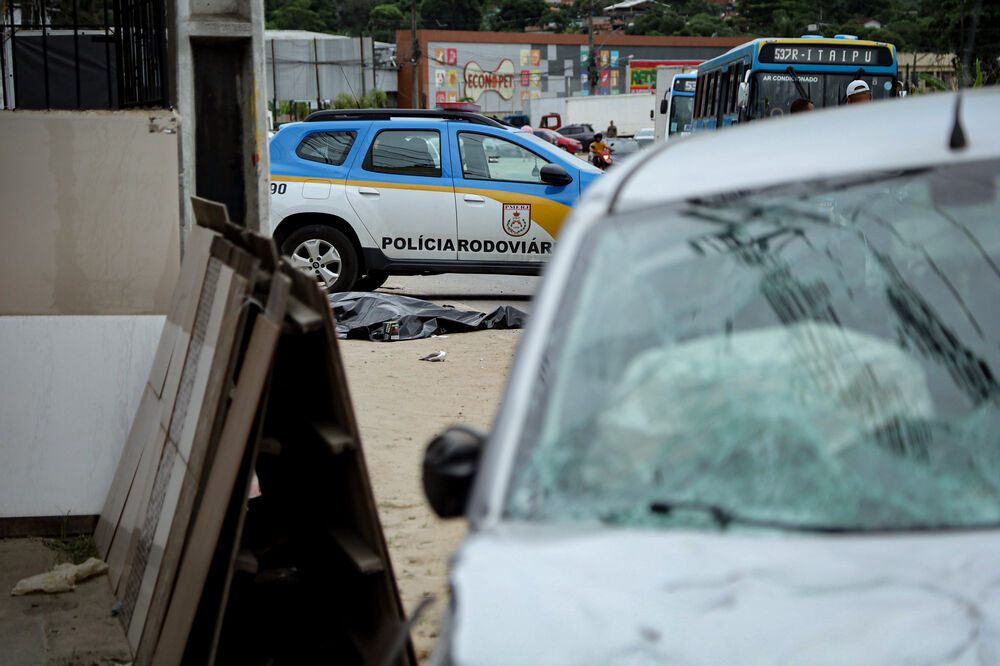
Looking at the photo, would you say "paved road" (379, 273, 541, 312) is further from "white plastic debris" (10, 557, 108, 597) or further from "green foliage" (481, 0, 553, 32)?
"green foliage" (481, 0, 553, 32)

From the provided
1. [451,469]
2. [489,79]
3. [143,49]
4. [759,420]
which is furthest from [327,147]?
[489,79]

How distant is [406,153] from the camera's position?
11.6 meters

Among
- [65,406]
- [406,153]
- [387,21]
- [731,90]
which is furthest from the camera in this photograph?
[387,21]

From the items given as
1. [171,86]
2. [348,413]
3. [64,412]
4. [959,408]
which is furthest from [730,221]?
[171,86]

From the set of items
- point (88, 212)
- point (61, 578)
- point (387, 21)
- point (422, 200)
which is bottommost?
point (61, 578)

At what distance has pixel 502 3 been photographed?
375ft

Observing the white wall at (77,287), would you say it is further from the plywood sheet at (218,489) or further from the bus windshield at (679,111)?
the bus windshield at (679,111)

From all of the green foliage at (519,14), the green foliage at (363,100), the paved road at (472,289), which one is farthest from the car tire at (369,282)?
the green foliage at (519,14)

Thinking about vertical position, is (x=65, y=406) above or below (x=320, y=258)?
above

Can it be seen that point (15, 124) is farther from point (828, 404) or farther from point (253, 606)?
point (828, 404)

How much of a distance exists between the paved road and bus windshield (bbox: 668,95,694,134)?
45.6 feet

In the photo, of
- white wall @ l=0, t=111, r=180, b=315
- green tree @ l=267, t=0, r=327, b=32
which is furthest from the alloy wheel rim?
green tree @ l=267, t=0, r=327, b=32

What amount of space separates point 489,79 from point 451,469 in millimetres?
74575

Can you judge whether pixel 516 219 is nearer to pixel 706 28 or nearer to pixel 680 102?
pixel 680 102
